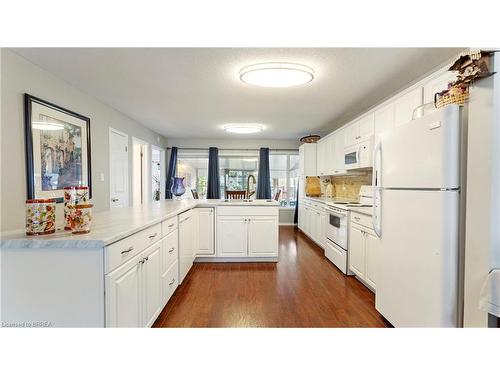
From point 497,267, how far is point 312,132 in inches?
193

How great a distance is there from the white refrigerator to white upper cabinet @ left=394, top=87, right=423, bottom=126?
2.18 ft

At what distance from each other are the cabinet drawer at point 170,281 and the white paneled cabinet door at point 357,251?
208 cm

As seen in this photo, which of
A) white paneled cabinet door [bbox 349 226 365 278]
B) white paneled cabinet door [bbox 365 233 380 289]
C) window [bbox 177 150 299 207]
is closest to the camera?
white paneled cabinet door [bbox 365 233 380 289]

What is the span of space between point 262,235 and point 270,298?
3.90 ft

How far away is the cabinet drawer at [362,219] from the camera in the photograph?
2.75m

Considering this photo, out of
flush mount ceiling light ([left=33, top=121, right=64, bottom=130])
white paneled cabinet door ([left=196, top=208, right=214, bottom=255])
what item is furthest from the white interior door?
white paneled cabinet door ([left=196, top=208, right=214, bottom=255])

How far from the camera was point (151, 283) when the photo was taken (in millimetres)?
1919

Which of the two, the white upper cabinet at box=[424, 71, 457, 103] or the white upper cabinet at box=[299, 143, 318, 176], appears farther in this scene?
the white upper cabinet at box=[299, 143, 318, 176]

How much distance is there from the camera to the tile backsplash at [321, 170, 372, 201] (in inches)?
164

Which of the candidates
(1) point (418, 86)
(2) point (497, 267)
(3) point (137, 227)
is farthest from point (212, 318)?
(1) point (418, 86)

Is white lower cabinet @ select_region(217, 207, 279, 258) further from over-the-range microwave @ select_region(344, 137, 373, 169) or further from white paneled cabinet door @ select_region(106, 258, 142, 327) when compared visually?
white paneled cabinet door @ select_region(106, 258, 142, 327)

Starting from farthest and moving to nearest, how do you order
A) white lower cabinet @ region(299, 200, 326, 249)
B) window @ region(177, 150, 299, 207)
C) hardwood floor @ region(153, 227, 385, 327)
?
window @ region(177, 150, 299, 207), white lower cabinet @ region(299, 200, 326, 249), hardwood floor @ region(153, 227, 385, 327)

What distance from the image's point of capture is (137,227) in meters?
1.66

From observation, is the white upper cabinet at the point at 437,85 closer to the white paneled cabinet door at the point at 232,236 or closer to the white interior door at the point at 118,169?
the white paneled cabinet door at the point at 232,236
